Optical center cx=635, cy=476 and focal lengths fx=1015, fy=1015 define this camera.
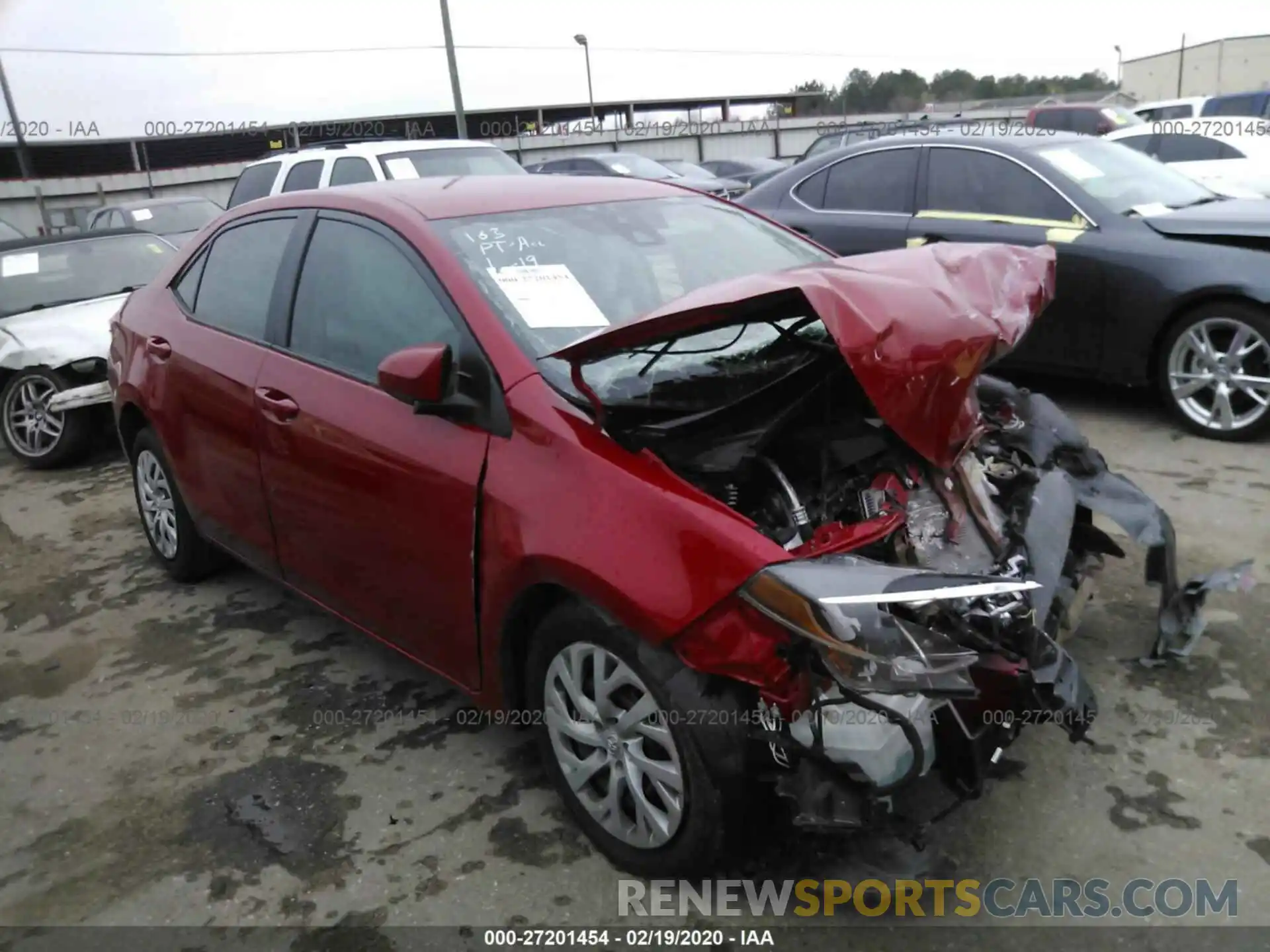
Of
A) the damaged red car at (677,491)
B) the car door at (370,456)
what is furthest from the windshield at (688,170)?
the car door at (370,456)

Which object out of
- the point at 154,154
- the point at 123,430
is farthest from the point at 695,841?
the point at 154,154

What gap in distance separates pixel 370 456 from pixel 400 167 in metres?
6.39

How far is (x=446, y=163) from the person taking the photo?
8.99 meters

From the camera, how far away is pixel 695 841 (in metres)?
2.33

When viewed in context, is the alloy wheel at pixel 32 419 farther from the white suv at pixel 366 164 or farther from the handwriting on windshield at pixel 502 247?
the handwriting on windshield at pixel 502 247

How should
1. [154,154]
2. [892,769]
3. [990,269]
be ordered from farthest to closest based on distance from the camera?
1. [154,154]
2. [990,269]
3. [892,769]

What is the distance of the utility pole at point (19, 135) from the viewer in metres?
27.4

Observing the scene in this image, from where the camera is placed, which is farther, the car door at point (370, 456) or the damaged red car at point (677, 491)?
the car door at point (370, 456)

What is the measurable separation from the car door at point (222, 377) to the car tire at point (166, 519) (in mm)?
199

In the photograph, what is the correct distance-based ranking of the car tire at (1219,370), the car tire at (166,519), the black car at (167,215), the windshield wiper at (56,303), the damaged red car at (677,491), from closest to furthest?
1. the damaged red car at (677,491)
2. the car tire at (166,519)
3. the car tire at (1219,370)
4. the windshield wiper at (56,303)
5. the black car at (167,215)

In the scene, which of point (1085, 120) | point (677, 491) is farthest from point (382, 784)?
point (1085, 120)

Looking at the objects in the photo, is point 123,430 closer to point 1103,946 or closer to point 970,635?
point 970,635

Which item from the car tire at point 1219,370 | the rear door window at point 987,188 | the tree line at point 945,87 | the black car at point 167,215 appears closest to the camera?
the car tire at point 1219,370

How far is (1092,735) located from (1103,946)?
0.81 m
